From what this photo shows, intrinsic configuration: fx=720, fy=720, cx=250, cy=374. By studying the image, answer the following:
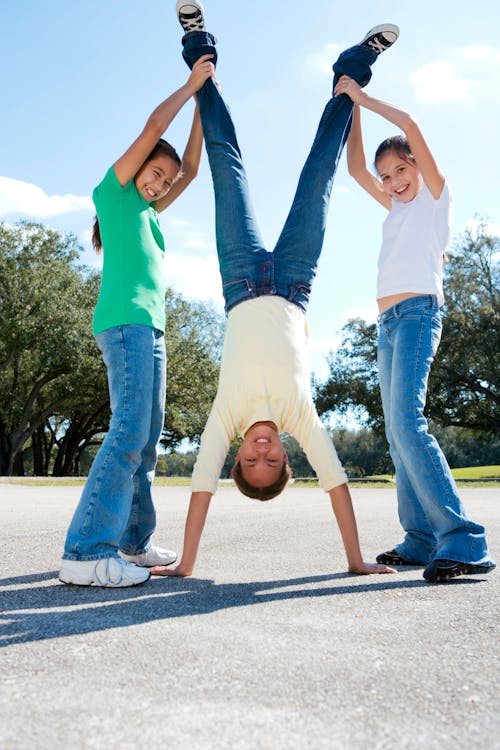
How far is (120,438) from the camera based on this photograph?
379 cm

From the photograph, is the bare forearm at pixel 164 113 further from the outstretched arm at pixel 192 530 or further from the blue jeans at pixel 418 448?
the outstretched arm at pixel 192 530

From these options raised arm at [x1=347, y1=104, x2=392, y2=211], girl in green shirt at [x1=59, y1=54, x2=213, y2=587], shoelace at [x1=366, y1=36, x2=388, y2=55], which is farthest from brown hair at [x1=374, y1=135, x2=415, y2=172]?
girl in green shirt at [x1=59, y1=54, x2=213, y2=587]

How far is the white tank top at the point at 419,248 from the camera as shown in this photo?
13.9 feet

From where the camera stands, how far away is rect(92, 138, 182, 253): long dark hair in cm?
427

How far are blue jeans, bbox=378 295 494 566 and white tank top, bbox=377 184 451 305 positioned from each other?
0.11 meters

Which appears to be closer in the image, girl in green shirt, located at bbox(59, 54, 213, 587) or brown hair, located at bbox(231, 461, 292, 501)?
girl in green shirt, located at bbox(59, 54, 213, 587)

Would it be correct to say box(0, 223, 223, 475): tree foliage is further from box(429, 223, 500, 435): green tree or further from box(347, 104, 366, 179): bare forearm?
box(347, 104, 366, 179): bare forearm

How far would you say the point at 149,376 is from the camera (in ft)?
12.9

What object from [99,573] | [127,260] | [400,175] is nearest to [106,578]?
[99,573]

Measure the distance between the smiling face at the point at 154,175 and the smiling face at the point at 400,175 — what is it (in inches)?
52.4

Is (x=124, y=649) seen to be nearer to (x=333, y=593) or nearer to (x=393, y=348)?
(x=333, y=593)

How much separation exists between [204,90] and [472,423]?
29994 mm

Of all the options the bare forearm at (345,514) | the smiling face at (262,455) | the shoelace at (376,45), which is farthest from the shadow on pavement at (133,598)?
the shoelace at (376,45)

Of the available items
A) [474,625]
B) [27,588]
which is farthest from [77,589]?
[474,625]
